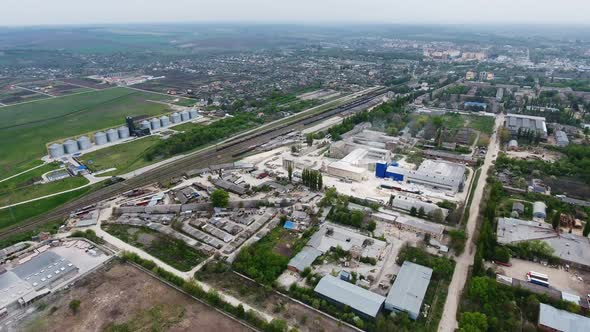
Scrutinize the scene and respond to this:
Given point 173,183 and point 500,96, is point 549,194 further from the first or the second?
point 500,96

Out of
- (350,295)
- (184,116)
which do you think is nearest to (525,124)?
(350,295)

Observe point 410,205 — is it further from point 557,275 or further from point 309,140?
point 309,140

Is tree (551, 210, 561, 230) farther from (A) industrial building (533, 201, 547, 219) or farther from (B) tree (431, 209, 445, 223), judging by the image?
(B) tree (431, 209, 445, 223)

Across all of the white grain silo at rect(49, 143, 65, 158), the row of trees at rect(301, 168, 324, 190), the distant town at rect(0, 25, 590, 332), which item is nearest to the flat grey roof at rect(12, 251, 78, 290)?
the distant town at rect(0, 25, 590, 332)

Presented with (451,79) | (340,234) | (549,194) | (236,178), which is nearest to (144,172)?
(236,178)

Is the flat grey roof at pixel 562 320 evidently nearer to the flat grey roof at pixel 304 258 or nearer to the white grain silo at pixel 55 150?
the flat grey roof at pixel 304 258

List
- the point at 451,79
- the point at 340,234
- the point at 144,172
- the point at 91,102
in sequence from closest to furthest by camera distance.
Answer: the point at 340,234 → the point at 144,172 → the point at 91,102 → the point at 451,79

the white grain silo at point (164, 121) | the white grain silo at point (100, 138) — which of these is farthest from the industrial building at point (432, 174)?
the white grain silo at point (100, 138)
